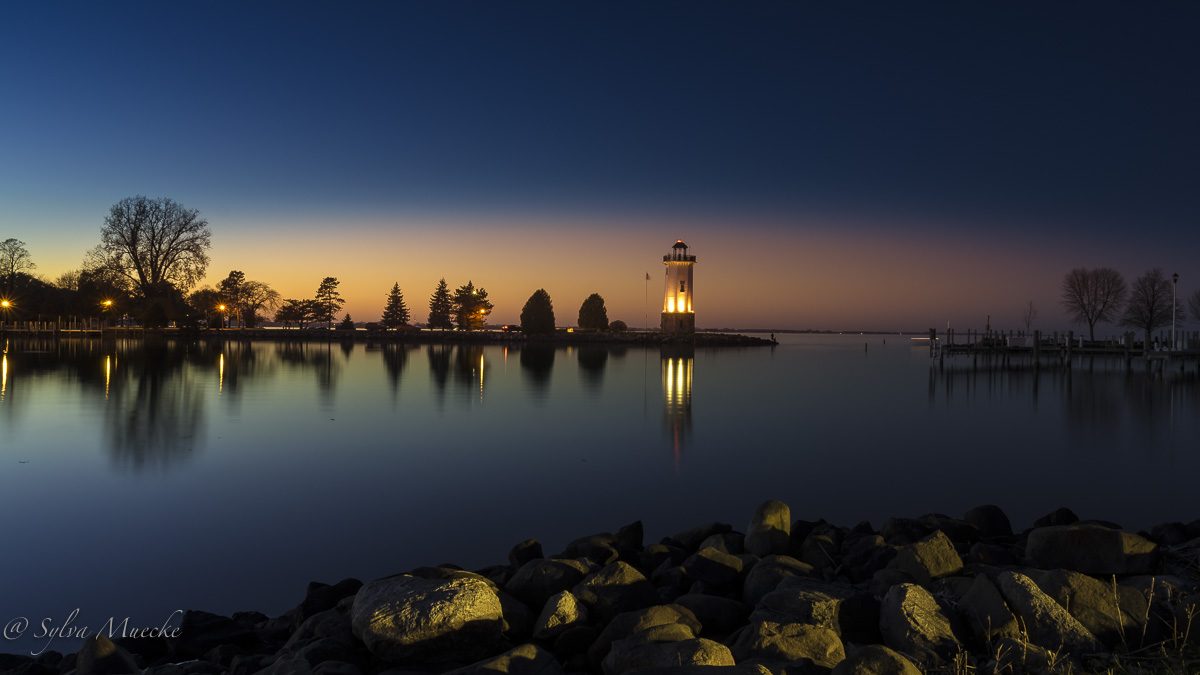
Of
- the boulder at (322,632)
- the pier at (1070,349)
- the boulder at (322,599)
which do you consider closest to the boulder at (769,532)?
the boulder at (322,599)

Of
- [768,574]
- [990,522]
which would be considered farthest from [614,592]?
[990,522]

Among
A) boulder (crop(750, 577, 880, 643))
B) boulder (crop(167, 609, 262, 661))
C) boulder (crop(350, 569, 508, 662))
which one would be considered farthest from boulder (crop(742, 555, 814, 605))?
boulder (crop(167, 609, 262, 661))

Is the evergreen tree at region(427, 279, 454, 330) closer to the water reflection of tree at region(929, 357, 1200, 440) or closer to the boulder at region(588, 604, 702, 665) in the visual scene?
the water reflection of tree at region(929, 357, 1200, 440)

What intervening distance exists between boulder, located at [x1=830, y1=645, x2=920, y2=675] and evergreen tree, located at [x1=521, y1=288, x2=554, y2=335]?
7831 cm

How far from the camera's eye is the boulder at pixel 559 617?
16.3 feet

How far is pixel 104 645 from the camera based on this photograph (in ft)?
15.3

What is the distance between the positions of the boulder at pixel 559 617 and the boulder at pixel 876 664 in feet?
6.13

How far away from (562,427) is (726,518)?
844 cm

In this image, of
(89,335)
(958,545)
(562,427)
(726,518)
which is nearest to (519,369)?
(562,427)

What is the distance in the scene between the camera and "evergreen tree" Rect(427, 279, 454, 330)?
9875 centimetres

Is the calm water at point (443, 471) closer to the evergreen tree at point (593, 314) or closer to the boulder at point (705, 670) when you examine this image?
the boulder at point (705, 670)

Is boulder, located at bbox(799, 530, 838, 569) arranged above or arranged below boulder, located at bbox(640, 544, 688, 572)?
above

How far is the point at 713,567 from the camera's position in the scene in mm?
6168

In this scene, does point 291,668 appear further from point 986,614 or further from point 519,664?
point 986,614
